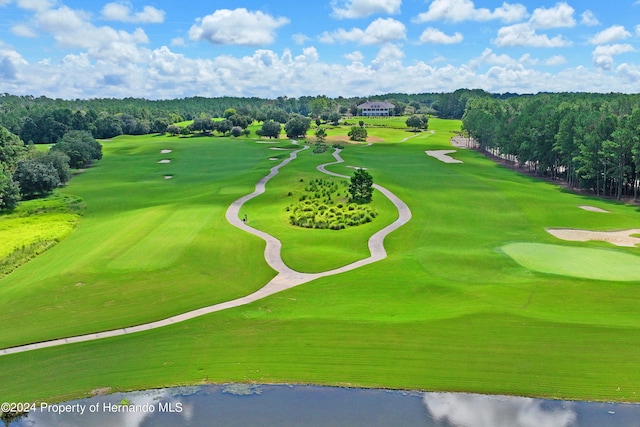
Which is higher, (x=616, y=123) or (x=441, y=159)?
(x=616, y=123)

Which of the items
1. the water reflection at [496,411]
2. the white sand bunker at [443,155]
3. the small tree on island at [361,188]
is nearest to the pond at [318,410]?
the water reflection at [496,411]

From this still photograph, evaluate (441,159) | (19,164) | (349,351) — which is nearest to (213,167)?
(19,164)

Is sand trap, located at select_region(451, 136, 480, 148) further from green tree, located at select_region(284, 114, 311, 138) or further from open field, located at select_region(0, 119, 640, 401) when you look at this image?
open field, located at select_region(0, 119, 640, 401)

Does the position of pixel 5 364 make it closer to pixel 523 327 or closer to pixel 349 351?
pixel 349 351

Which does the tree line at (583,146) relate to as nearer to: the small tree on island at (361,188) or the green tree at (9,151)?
the small tree on island at (361,188)

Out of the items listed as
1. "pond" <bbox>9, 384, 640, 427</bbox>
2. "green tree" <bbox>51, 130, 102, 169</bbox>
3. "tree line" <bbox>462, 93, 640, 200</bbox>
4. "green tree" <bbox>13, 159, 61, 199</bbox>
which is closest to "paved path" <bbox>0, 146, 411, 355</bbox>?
"pond" <bbox>9, 384, 640, 427</bbox>
